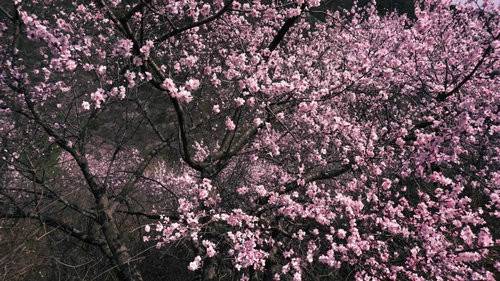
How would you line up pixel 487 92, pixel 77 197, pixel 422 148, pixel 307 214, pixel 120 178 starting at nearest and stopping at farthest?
pixel 307 214, pixel 422 148, pixel 487 92, pixel 77 197, pixel 120 178

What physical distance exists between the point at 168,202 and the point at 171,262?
11.7 feet

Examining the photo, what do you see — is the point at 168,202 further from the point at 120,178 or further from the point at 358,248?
the point at 358,248

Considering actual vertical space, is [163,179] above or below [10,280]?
above

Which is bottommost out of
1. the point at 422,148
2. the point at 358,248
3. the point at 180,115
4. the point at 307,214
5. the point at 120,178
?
A: the point at 358,248

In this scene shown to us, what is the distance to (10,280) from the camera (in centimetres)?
702

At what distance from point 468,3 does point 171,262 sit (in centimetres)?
945

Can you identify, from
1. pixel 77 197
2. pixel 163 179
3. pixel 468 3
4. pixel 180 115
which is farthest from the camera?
pixel 163 179

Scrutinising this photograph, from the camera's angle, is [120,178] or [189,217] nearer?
[189,217]

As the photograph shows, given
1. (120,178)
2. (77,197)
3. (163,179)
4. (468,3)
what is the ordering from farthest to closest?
(163,179)
(120,178)
(77,197)
(468,3)

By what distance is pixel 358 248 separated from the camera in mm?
5383

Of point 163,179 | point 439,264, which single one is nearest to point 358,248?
point 439,264

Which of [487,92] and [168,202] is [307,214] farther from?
[168,202]

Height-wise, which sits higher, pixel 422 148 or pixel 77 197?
pixel 77 197

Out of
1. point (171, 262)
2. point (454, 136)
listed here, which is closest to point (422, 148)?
point (454, 136)
